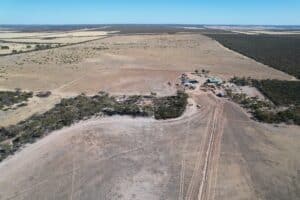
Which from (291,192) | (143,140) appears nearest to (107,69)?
(143,140)

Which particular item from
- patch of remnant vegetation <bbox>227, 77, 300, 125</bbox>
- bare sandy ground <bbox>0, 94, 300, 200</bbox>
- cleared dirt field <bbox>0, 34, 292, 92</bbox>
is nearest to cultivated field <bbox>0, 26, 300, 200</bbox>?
bare sandy ground <bbox>0, 94, 300, 200</bbox>

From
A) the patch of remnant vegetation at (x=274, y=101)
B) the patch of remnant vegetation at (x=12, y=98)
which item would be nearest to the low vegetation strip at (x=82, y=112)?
the patch of remnant vegetation at (x=12, y=98)

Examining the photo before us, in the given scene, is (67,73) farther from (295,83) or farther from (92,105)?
(295,83)

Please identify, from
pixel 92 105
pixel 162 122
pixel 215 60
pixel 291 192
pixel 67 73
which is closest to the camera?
pixel 291 192

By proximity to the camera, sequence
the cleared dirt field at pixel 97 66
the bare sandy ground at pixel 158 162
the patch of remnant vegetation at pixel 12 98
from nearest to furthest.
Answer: the bare sandy ground at pixel 158 162, the patch of remnant vegetation at pixel 12 98, the cleared dirt field at pixel 97 66

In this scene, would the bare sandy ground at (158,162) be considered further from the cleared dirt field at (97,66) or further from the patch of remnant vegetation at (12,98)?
the cleared dirt field at (97,66)
